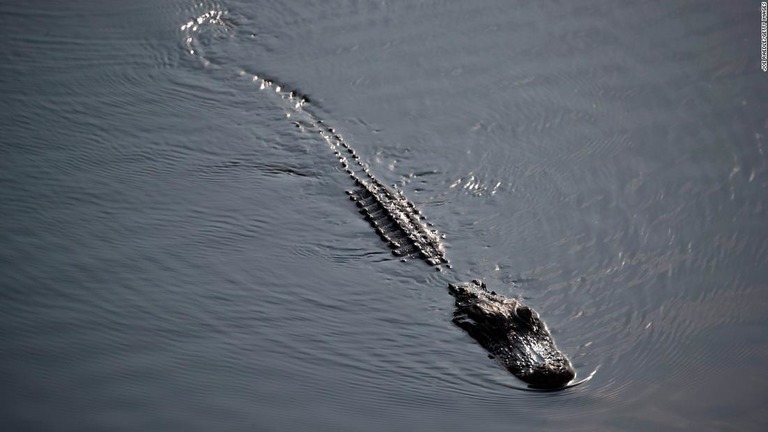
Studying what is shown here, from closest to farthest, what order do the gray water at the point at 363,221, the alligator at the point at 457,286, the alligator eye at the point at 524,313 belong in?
the gray water at the point at 363,221 < the alligator at the point at 457,286 < the alligator eye at the point at 524,313

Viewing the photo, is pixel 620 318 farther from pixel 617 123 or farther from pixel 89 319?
pixel 89 319

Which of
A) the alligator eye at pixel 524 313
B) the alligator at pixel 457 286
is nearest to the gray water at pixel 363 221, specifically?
the alligator at pixel 457 286

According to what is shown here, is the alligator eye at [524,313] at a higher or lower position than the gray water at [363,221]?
lower

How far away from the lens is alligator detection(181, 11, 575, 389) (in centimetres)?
764

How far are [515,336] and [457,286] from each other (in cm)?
97

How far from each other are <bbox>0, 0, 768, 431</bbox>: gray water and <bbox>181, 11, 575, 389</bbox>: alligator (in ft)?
0.42

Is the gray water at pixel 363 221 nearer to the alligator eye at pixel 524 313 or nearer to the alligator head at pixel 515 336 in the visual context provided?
the alligator head at pixel 515 336

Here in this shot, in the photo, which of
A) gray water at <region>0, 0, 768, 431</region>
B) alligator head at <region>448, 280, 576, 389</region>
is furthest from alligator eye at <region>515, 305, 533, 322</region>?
gray water at <region>0, 0, 768, 431</region>

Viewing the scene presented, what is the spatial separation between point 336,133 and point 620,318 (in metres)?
4.38

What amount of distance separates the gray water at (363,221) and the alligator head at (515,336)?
0.44 feet

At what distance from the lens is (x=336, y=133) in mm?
11000

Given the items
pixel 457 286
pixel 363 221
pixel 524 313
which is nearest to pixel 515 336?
pixel 524 313

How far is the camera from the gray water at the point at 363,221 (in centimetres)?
748

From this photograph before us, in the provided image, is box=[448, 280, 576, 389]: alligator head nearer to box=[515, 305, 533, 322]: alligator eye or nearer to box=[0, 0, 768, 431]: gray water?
box=[515, 305, 533, 322]: alligator eye
